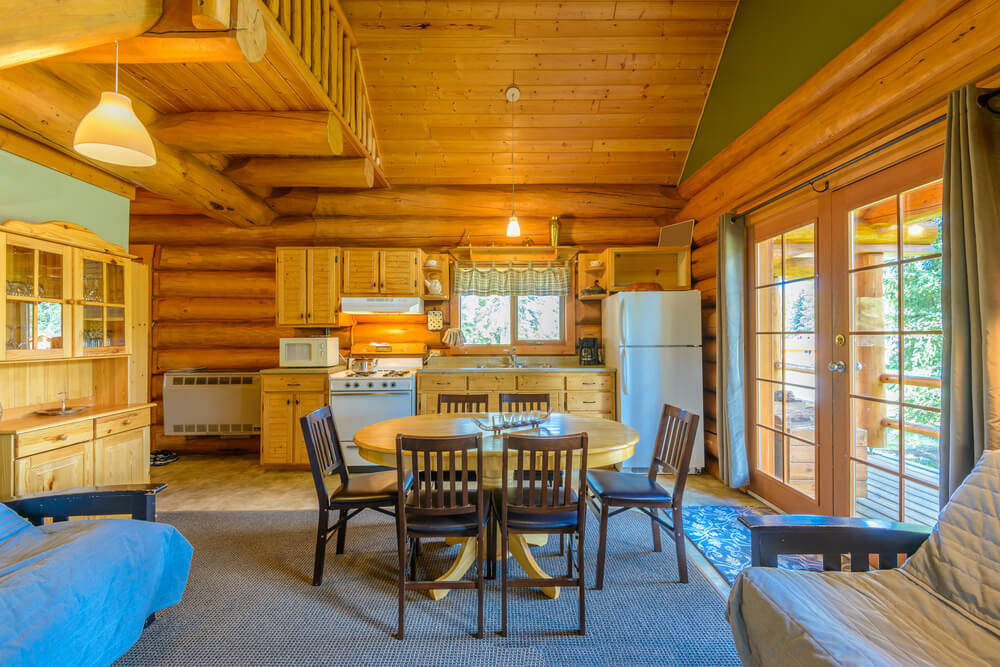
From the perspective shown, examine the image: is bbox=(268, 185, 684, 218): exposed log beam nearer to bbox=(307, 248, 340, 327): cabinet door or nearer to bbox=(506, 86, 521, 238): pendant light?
bbox=(506, 86, 521, 238): pendant light

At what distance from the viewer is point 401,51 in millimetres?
3939

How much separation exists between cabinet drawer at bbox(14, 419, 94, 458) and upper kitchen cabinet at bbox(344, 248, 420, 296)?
241 centimetres

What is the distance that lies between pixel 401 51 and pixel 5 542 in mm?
4124

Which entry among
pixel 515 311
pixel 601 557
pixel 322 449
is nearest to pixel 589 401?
pixel 515 311

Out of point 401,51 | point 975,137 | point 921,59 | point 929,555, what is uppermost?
point 401,51

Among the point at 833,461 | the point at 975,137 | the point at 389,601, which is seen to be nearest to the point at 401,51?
the point at 975,137

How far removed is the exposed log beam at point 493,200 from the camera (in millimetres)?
5141

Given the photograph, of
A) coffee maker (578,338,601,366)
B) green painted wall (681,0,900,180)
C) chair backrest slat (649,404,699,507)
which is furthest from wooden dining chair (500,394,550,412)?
green painted wall (681,0,900,180)

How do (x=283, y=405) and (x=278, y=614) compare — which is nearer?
(x=278, y=614)

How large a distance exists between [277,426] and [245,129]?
278 centimetres

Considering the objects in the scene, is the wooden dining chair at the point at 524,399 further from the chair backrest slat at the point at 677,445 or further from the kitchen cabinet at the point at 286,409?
the kitchen cabinet at the point at 286,409

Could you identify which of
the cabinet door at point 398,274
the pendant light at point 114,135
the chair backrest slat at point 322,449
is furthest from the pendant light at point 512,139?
the pendant light at point 114,135

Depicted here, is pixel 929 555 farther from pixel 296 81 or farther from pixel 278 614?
pixel 296 81

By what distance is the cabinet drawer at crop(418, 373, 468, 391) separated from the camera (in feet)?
15.2
